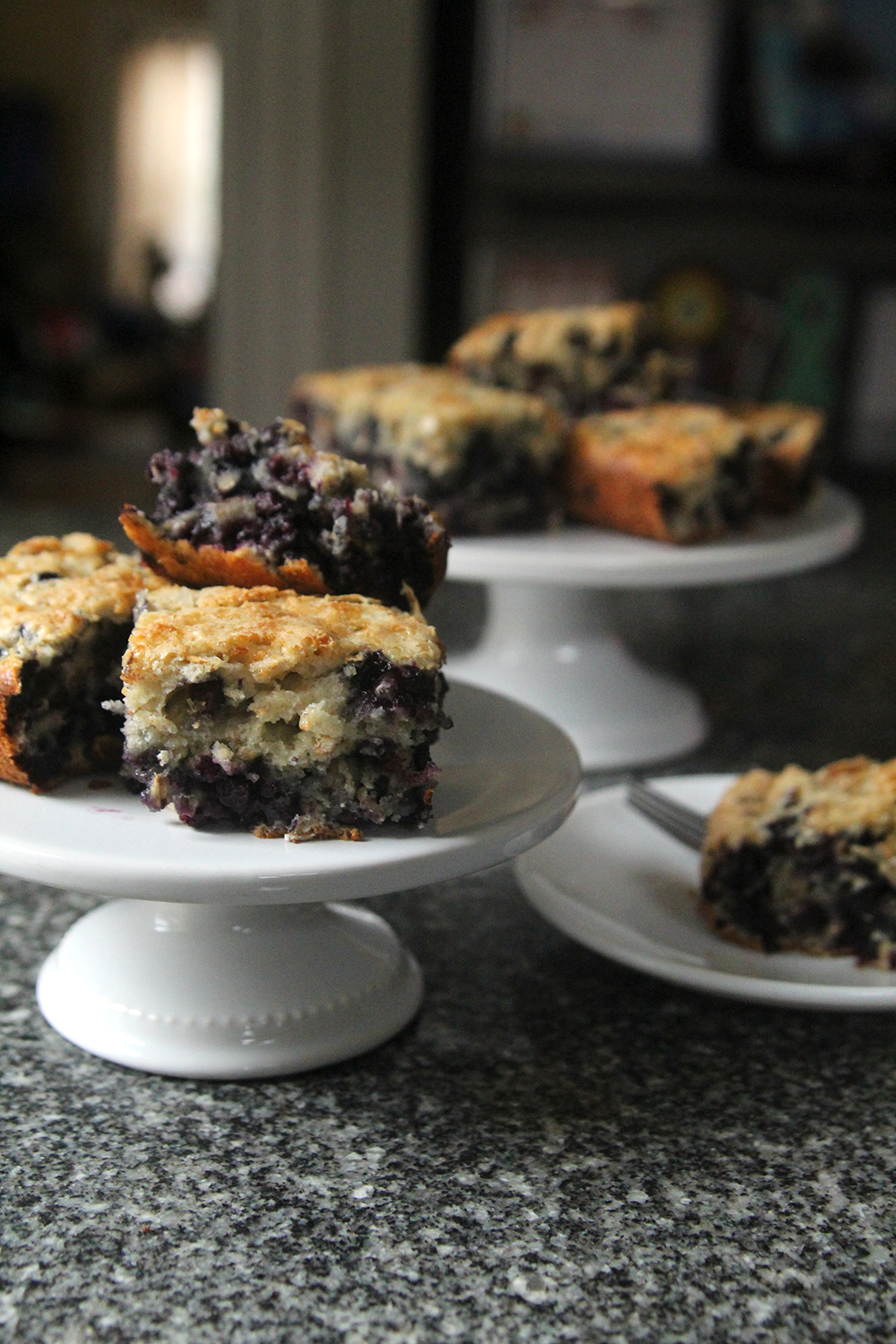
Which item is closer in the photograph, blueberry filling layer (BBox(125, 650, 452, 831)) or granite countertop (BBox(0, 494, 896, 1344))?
granite countertop (BBox(0, 494, 896, 1344))

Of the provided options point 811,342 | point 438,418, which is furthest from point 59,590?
point 811,342

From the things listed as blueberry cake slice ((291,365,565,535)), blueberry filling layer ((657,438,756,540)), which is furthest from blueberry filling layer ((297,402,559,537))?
blueberry filling layer ((657,438,756,540))

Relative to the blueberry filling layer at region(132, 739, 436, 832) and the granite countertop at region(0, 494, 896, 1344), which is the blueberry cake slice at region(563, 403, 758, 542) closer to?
the granite countertop at region(0, 494, 896, 1344)

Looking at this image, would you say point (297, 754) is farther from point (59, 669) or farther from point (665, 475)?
point (665, 475)

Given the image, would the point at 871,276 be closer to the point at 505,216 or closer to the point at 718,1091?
the point at 505,216

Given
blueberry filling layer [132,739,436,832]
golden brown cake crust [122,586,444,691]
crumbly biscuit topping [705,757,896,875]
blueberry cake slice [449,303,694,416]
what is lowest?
crumbly biscuit topping [705,757,896,875]

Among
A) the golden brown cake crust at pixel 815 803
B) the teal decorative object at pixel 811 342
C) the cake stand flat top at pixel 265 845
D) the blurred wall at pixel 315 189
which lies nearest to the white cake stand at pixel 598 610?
the golden brown cake crust at pixel 815 803
